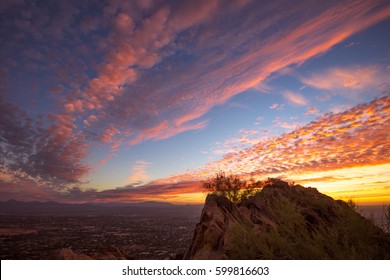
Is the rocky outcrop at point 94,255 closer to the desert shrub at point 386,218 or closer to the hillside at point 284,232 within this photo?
the hillside at point 284,232

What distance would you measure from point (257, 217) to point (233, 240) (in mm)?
6435

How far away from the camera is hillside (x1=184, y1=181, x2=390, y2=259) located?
947 centimetres

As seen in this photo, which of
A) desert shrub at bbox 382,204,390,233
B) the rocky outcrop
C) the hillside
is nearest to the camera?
desert shrub at bbox 382,204,390,233

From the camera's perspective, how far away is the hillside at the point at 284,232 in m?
9.47

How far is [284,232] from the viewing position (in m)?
12.3

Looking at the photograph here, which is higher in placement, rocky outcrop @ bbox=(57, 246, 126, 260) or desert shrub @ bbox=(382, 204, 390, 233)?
desert shrub @ bbox=(382, 204, 390, 233)

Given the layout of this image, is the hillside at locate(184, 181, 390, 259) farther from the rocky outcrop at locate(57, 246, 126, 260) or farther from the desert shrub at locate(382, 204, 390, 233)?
the rocky outcrop at locate(57, 246, 126, 260)

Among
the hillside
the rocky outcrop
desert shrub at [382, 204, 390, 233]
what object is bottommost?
the rocky outcrop

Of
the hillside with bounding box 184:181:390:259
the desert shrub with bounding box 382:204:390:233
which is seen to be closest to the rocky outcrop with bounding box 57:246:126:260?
the hillside with bounding box 184:181:390:259

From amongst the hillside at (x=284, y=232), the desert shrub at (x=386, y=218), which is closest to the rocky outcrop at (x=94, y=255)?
the hillside at (x=284, y=232)

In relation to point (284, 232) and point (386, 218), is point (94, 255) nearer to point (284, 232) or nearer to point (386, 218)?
point (284, 232)

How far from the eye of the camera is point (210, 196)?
19391 millimetres
